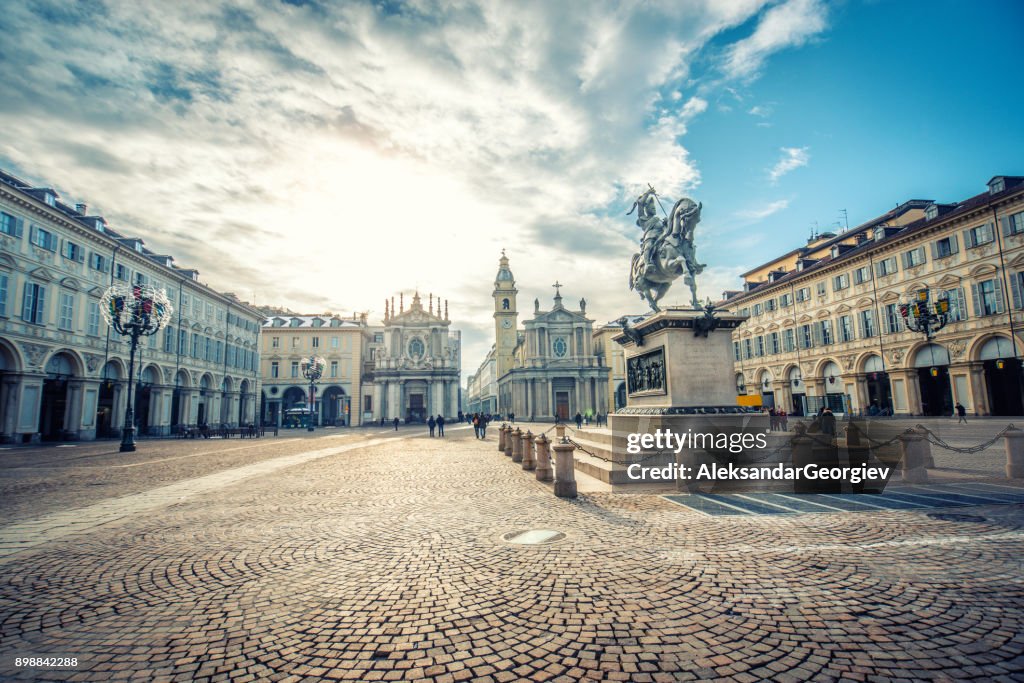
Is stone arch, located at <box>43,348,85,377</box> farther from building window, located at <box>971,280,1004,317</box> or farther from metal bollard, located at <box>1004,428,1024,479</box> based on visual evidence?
building window, located at <box>971,280,1004,317</box>

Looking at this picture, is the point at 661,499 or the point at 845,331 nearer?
the point at 661,499

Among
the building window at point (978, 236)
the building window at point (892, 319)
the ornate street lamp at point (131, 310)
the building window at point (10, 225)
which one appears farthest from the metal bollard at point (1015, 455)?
the building window at point (10, 225)

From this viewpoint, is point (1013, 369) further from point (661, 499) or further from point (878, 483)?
point (661, 499)

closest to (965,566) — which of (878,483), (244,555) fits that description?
(878,483)

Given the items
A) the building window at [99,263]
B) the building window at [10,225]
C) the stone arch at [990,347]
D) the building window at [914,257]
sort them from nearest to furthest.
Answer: the building window at [10,225]
the stone arch at [990,347]
the building window at [99,263]
the building window at [914,257]

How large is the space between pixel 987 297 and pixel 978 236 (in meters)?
3.67

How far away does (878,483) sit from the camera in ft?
30.2

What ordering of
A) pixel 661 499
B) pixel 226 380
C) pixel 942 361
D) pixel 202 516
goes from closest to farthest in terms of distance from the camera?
pixel 202 516 → pixel 661 499 → pixel 942 361 → pixel 226 380

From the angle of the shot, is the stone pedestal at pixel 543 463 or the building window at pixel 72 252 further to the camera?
the building window at pixel 72 252

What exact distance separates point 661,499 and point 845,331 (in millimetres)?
37233

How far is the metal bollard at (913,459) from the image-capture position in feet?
31.1

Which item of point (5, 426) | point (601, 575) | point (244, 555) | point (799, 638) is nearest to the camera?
point (799, 638)

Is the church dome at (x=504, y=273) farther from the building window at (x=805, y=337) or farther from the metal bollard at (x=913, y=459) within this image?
the metal bollard at (x=913, y=459)

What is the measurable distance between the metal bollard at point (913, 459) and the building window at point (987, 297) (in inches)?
993
